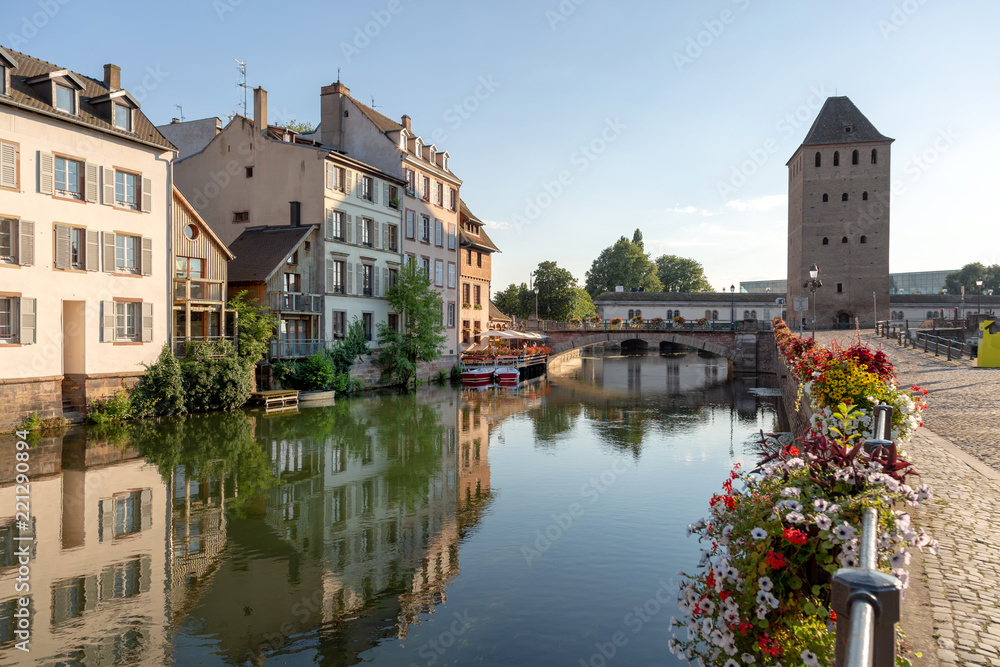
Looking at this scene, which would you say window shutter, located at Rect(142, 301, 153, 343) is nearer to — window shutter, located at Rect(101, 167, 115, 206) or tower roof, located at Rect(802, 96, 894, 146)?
window shutter, located at Rect(101, 167, 115, 206)

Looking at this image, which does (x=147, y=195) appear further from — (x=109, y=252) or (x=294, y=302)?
(x=294, y=302)

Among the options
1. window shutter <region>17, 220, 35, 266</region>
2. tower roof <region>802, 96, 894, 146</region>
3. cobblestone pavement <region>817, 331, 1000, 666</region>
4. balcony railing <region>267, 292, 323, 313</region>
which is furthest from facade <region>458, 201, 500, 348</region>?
tower roof <region>802, 96, 894, 146</region>

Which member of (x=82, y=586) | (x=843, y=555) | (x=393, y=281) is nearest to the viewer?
(x=843, y=555)

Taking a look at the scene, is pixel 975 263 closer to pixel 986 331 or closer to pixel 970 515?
pixel 986 331

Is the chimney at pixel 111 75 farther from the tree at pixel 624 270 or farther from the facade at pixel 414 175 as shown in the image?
the tree at pixel 624 270

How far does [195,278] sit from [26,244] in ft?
21.0

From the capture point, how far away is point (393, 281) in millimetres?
38906

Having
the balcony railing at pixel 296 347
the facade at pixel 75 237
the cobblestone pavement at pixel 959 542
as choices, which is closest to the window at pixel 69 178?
the facade at pixel 75 237

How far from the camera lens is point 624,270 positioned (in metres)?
102

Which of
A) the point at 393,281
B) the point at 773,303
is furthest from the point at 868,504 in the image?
the point at 773,303

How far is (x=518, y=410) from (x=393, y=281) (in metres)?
12.5

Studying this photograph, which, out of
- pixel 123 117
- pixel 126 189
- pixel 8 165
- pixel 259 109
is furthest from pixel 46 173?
pixel 259 109

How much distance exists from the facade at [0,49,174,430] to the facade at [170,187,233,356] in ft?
2.21

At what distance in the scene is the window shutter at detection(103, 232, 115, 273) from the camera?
75.6ft
